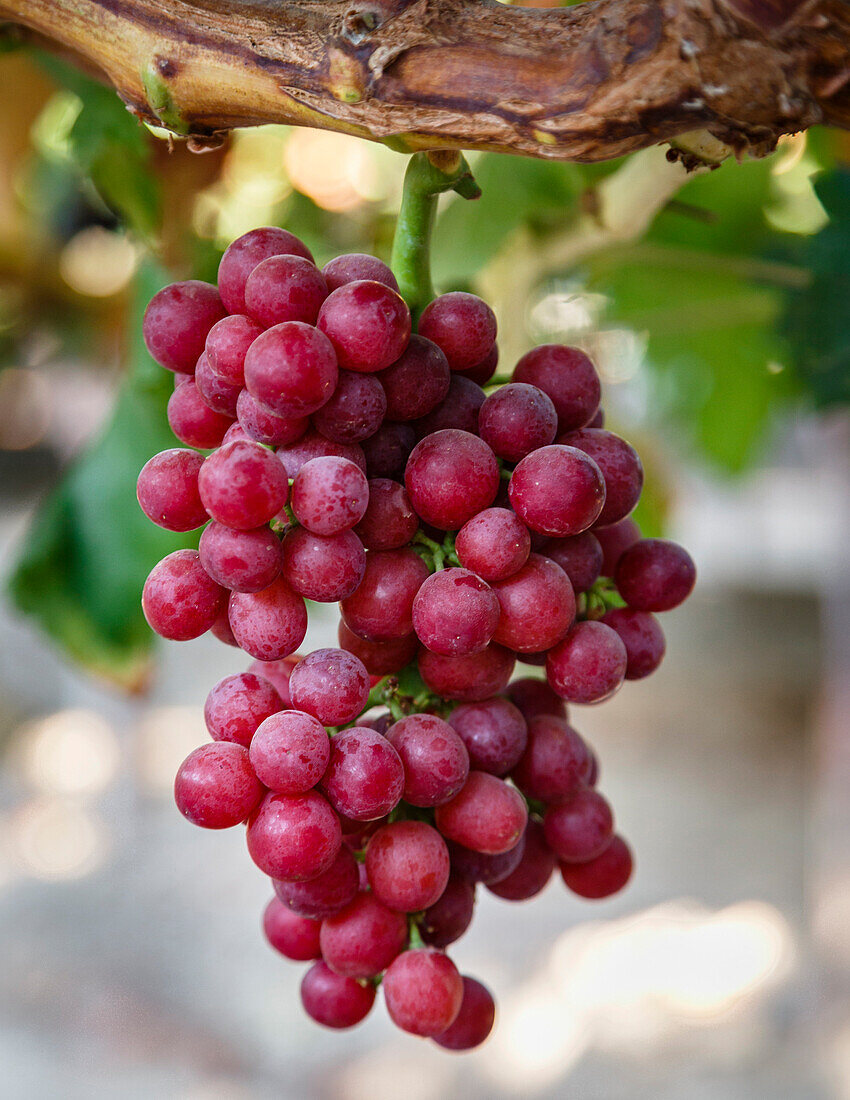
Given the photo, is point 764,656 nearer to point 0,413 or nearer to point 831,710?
point 831,710

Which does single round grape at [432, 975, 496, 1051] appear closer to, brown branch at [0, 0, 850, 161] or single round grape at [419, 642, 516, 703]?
single round grape at [419, 642, 516, 703]

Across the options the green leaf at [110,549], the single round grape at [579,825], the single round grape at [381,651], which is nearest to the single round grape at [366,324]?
the single round grape at [381,651]

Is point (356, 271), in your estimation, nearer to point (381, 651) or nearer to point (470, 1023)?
point (381, 651)

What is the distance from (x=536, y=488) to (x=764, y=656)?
9.67ft

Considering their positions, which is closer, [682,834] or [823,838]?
[823,838]

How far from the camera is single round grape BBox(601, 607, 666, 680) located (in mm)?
359

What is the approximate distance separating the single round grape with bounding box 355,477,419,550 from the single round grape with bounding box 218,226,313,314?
0.26 feet

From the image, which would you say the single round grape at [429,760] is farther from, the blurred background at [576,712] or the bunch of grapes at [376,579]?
the blurred background at [576,712]

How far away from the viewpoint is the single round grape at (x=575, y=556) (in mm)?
330

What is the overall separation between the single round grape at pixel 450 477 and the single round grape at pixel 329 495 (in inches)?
1.0

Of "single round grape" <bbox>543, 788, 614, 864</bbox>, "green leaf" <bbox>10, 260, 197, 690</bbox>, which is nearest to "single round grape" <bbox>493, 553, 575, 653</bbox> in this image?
"single round grape" <bbox>543, 788, 614, 864</bbox>

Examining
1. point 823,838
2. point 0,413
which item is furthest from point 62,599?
point 823,838

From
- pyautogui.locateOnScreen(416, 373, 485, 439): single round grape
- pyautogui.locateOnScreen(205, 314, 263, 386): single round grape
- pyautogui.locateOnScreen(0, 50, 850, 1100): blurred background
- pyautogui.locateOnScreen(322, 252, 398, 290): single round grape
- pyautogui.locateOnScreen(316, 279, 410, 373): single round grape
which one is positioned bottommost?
pyautogui.locateOnScreen(0, 50, 850, 1100): blurred background

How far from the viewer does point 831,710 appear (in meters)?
1.42
